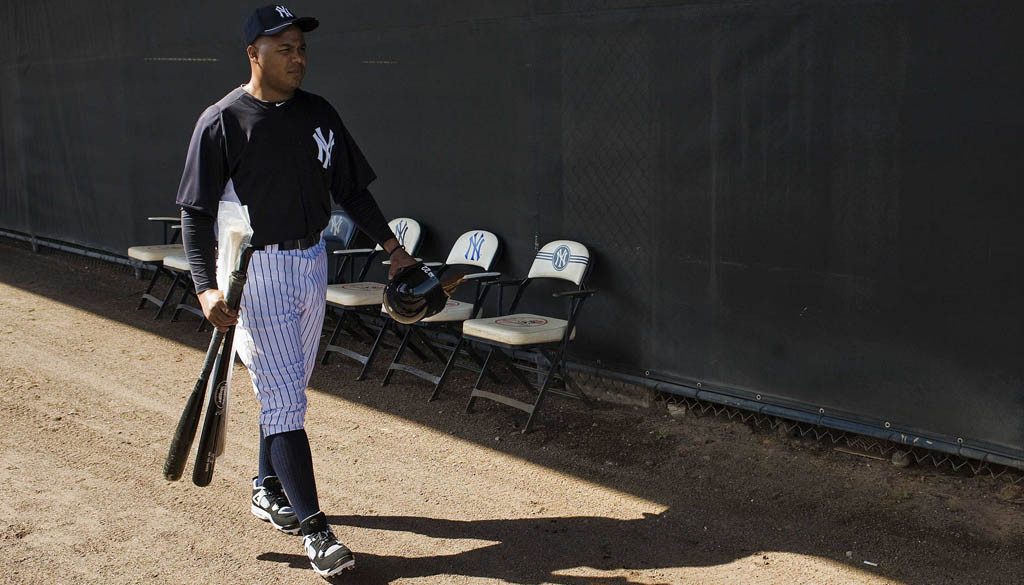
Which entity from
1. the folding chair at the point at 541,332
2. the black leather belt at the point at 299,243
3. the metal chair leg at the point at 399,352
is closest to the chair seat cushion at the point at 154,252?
the metal chair leg at the point at 399,352

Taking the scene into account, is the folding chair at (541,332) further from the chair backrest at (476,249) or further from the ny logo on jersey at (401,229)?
the ny logo on jersey at (401,229)

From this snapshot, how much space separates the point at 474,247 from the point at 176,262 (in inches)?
110

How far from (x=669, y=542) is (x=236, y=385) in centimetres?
320

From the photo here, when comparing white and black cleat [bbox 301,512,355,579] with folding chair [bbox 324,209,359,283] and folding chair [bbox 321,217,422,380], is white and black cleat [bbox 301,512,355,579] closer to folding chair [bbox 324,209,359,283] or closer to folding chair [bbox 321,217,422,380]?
folding chair [bbox 321,217,422,380]

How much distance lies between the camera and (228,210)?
3.81 meters

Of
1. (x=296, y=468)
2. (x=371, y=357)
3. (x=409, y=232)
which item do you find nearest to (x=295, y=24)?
(x=296, y=468)

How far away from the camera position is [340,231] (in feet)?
25.3

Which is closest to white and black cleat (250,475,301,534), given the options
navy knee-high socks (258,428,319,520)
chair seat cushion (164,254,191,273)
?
navy knee-high socks (258,428,319,520)

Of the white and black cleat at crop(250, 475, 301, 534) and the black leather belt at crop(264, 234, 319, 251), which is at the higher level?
the black leather belt at crop(264, 234, 319, 251)

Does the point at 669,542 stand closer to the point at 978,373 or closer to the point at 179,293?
the point at 978,373

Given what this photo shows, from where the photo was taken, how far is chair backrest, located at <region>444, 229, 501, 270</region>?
6516 mm

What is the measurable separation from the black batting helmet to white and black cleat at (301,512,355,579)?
2.67ft

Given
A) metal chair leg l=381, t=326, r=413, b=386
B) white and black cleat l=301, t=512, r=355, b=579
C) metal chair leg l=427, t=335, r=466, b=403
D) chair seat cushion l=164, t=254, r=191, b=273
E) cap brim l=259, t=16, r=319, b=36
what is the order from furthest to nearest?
chair seat cushion l=164, t=254, r=191, b=273 → metal chair leg l=381, t=326, r=413, b=386 → metal chair leg l=427, t=335, r=466, b=403 → white and black cleat l=301, t=512, r=355, b=579 → cap brim l=259, t=16, r=319, b=36

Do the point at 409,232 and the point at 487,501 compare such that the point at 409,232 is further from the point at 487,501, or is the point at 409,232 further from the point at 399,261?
the point at 399,261
